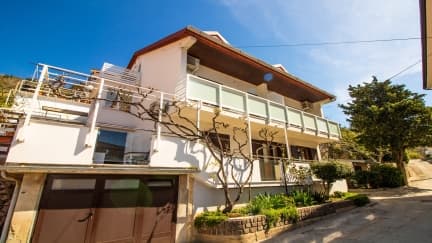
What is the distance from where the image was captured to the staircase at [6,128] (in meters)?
6.98

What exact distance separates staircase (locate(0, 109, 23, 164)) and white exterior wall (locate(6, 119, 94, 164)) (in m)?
1.53

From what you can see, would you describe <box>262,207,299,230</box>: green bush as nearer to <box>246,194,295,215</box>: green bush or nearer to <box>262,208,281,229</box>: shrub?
<box>262,208,281,229</box>: shrub

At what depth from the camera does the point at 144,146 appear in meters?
10.5

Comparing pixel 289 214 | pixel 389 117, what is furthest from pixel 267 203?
pixel 389 117

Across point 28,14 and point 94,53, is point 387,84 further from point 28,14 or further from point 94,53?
point 28,14

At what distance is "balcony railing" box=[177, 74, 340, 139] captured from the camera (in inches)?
383

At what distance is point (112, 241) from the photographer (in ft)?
21.8

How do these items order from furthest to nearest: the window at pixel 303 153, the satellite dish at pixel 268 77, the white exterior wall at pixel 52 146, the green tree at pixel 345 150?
the green tree at pixel 345 150, the window at pixel 303 153, the satellite dish at pixel 268 77, the white exterior wall at pixel 52 146

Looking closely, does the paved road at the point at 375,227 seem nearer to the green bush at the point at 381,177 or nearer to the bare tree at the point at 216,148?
the bare tree at the point at 216,148

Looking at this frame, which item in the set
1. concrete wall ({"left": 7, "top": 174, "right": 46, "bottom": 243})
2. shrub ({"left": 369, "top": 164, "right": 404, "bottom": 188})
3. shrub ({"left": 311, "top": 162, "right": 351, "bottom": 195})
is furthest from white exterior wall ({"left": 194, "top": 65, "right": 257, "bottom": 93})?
shrub ({"left": 369, "top": 164, "right": 404, "bottom": 188})

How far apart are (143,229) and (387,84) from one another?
22965 millimetres

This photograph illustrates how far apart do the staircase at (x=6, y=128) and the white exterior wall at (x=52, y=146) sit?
5.03 feet

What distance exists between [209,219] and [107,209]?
3.46 meters

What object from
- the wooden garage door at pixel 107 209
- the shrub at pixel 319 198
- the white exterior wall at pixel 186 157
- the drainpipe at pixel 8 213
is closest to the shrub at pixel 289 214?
the white exterior wall at pixel 186 157
